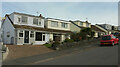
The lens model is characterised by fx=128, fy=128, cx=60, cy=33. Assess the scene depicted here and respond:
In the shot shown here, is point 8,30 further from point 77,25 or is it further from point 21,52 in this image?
point 77,25

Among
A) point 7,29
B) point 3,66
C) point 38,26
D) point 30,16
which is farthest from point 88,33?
point 3,66

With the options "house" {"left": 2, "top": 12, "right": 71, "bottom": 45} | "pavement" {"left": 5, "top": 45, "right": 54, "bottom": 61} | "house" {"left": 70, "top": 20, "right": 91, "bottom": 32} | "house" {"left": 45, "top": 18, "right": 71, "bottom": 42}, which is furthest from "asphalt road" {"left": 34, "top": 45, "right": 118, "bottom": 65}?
"house" {"left": 70, "top": 20, "right": 91, "bottom": 32}

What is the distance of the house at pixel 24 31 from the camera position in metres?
22.4

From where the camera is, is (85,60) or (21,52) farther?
(21,52)

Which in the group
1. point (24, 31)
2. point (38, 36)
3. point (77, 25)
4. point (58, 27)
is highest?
point (77, 25)

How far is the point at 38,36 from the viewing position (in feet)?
84.7

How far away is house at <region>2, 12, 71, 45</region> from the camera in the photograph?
73.5ft

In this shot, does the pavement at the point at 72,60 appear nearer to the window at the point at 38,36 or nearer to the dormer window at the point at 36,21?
the window at the point at 38,36

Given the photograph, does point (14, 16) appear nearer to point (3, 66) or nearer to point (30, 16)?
point (30, 16)

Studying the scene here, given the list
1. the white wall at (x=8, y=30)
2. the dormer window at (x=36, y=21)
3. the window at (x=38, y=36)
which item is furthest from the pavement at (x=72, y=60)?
the dormer window at (x=36, y=21)

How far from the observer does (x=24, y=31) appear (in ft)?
76.5

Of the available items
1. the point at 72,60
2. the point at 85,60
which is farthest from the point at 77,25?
the point at 85,60

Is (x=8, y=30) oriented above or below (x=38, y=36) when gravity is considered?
above

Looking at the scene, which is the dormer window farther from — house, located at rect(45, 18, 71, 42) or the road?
the road
